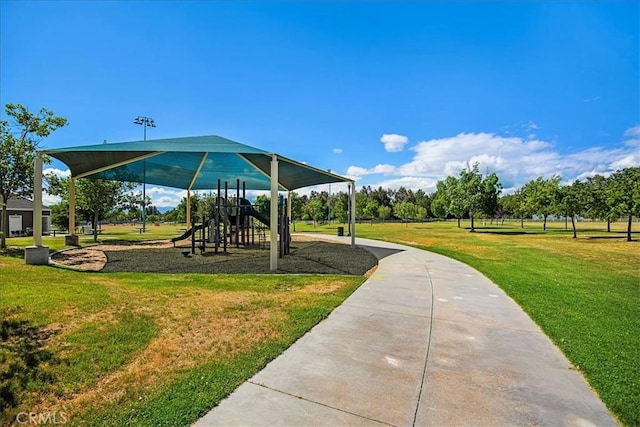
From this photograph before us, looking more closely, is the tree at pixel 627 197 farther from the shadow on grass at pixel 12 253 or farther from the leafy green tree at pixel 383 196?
the leafy green tree at pixel 383 196

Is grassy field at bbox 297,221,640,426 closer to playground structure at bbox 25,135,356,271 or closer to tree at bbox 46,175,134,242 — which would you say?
playground structure at bbox 25,135,356,271

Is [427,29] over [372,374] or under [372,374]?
over

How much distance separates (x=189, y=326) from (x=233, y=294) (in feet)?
6.22

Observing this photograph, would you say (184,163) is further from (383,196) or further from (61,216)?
(383,196)

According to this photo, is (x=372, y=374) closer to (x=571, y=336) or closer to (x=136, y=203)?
(x=571, y=336)

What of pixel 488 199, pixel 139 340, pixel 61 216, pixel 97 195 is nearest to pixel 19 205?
pixel 61 216

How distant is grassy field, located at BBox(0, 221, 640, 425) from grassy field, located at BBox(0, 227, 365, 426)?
0.05 feet

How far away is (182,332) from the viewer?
4414 millimetres

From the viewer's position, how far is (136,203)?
2231cm

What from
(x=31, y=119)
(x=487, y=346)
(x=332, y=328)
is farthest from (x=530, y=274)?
(x=31, y=119)

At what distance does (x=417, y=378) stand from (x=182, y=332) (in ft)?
10.0

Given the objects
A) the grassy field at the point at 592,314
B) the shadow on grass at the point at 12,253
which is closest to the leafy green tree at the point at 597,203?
the grassy field at the point at 592,314

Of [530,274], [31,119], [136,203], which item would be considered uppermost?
[31,119]

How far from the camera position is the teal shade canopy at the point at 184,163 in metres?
10.6
